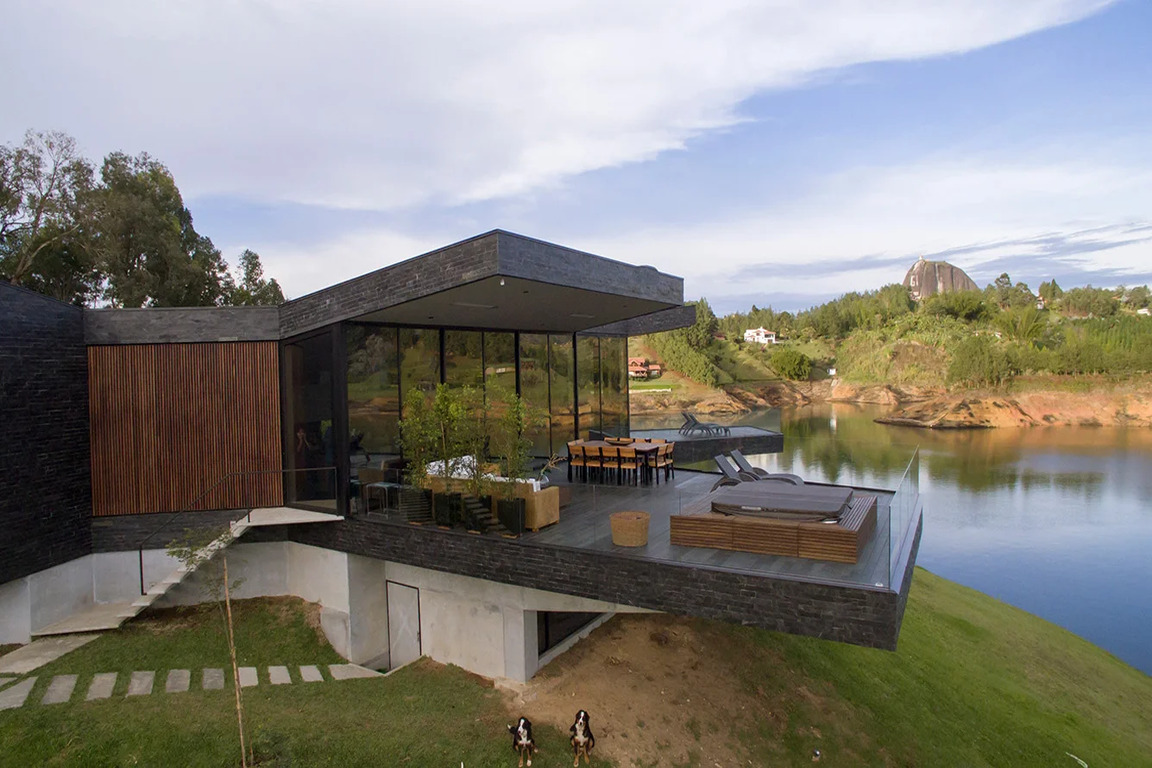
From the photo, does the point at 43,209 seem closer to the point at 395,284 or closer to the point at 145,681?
the point at 395,284

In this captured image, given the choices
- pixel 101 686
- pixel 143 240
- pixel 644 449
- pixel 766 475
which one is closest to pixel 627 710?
pixel 644 449

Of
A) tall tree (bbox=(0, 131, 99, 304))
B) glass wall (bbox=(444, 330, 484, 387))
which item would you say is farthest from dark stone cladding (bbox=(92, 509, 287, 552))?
tall tree (bbox=(0, 131, 99, 304))

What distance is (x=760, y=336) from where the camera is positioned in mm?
67625

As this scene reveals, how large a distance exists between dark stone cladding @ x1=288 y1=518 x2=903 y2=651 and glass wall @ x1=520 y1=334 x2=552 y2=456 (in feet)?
18.0

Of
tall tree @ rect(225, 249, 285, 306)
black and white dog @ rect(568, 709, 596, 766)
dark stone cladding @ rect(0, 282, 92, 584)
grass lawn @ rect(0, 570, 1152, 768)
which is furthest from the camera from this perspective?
tall tree @ rect(225, 249, 285, 306)

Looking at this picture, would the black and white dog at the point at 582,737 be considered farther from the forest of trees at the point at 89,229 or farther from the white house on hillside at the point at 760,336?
the white house on hillside at the point at 760,336

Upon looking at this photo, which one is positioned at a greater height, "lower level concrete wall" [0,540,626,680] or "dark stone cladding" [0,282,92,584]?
"dark stone cladding" [0,282,92,584]

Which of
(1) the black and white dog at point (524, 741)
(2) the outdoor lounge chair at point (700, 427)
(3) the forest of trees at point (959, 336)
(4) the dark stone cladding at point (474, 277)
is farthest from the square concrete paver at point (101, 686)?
(3) the forest of trees at point (959, 336)

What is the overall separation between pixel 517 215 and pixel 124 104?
38.0 m

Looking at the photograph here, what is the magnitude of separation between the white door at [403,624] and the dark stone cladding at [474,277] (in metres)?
4.50

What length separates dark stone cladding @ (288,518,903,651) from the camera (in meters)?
5.32

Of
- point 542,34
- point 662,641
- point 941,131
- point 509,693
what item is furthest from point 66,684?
point 941,131

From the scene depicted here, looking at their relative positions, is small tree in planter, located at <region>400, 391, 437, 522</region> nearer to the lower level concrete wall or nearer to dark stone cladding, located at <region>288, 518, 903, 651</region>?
dark stone cladding, located at <region>288, 518, 903, 651</region>

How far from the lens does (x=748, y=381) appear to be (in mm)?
54938
